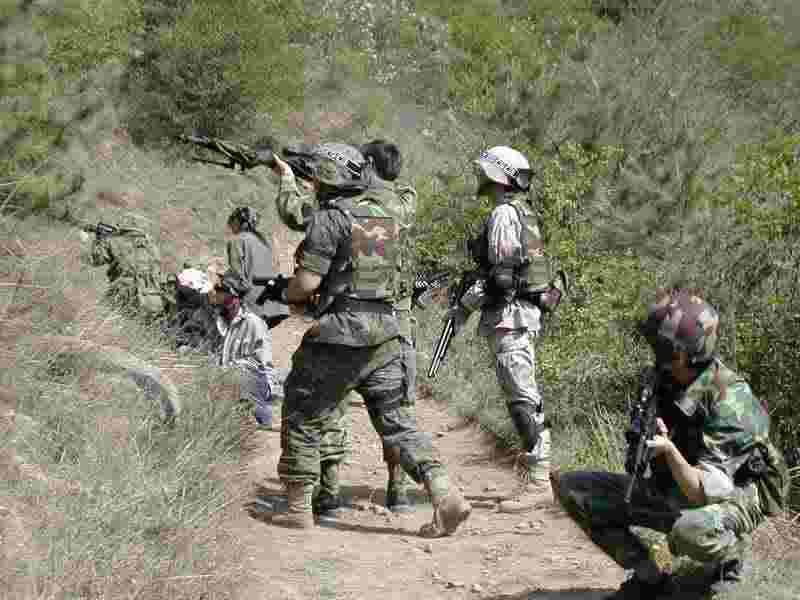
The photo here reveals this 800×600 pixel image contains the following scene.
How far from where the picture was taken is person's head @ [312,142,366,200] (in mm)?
5496

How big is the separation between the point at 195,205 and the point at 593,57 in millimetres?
5538

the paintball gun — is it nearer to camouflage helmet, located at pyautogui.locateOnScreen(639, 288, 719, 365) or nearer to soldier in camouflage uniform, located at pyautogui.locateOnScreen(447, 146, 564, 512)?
soldier in camouflage uniform, located at pyautogui.locateOnScreen(447, 146, 564, 512)

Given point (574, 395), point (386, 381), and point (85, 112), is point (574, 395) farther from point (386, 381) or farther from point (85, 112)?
point (85, 112)

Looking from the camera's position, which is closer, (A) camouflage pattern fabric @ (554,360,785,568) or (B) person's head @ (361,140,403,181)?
(A) camouflage pattern fabric @ (554,360,785,568)

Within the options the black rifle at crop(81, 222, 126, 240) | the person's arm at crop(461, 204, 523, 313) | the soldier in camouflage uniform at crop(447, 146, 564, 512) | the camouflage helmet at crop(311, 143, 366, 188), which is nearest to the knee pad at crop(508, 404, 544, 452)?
the soldier in camouflage uniform at crop(447, 146, 564, 512)

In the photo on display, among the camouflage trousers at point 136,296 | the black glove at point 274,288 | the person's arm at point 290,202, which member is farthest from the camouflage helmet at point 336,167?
the camouflage trousers at point 136,296

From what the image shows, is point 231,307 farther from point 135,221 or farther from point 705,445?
point 135,221

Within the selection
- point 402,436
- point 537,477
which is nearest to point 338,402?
point 402,436

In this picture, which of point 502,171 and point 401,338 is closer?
point 401,338

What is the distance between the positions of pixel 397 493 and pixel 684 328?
247 centimetres

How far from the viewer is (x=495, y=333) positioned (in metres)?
6.31

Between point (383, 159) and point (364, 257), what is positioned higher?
point (383, 159)

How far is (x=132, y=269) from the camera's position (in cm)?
846

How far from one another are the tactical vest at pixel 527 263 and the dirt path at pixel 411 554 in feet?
3.86
